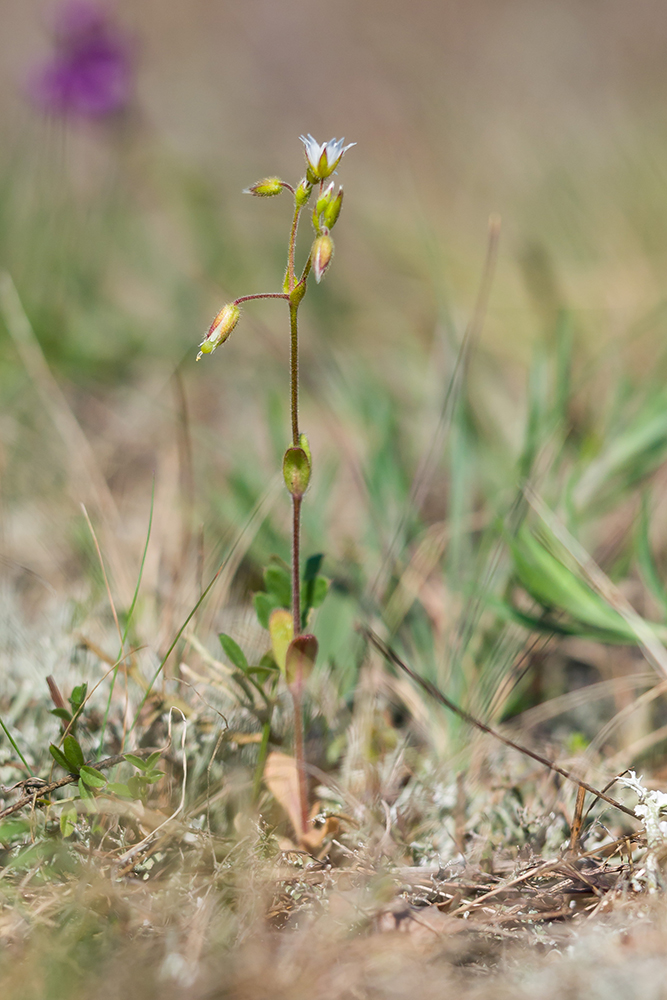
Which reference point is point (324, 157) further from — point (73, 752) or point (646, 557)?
point (646, 557)

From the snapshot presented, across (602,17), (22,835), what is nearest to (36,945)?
(22,835)

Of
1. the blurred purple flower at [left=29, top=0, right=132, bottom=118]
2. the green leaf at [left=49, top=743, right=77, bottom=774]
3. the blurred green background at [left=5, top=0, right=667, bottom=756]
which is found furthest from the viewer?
the blurred purple flower at [left=29, top=0, right=132, bottom=118]

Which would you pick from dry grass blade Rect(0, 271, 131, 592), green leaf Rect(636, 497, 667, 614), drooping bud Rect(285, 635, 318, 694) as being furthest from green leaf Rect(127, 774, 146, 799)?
green leaf Rect(636, 497, 667, 614)

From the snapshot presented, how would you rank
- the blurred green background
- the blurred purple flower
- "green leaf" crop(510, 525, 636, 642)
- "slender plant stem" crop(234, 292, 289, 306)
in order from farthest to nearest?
the blurred purple flower
the blurred green background
"green leaf" crop(510, 525, 636, 642)
"slender plant stem" crop(234, 292, 289, 306)

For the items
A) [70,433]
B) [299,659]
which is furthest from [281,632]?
[70,433]

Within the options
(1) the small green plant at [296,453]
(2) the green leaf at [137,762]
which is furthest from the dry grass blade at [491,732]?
(2) the green leaf at [137,762]

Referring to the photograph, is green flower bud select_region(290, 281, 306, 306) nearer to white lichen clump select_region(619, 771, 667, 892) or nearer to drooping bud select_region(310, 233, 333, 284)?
drooping bud select_region(310, 233, 333, 284)

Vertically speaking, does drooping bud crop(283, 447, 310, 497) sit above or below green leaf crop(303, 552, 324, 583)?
above

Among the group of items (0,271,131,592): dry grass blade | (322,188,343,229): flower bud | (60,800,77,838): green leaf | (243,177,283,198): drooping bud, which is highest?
(243,177,283,198): drooping bud
